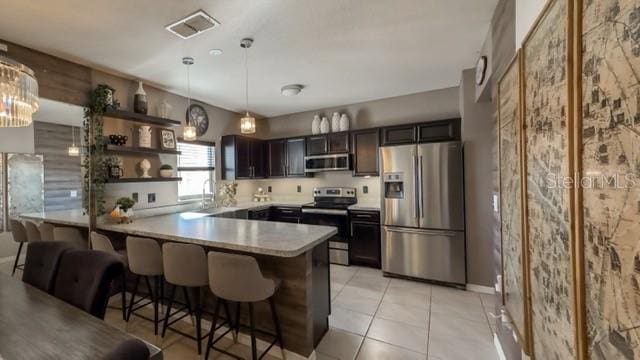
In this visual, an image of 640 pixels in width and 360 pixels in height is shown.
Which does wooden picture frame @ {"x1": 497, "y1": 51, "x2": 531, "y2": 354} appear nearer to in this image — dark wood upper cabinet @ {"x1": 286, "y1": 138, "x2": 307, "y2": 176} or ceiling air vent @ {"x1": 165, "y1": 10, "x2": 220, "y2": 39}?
ceiling air vent @ {"x1": 165, "y1": 10, "x2": 220, "y2": 39}

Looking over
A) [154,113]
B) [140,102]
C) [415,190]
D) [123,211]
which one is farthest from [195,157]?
[415,190]

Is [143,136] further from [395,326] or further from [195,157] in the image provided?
[395,326]

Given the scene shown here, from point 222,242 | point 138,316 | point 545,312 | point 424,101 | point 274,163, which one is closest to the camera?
point 545,312

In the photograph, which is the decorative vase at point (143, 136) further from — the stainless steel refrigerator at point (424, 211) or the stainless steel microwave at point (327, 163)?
the stainless steel refrigerator at point (424, 211)

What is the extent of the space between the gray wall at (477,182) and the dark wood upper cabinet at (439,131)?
0.36 meters

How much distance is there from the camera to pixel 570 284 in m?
→ 0.90

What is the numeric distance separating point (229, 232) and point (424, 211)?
2.39 m

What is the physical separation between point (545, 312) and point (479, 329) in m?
1.55

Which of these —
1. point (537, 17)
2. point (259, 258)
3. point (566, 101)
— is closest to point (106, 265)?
point (259, 258)

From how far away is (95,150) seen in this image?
296cm

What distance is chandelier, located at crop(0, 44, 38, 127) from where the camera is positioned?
1.36 m

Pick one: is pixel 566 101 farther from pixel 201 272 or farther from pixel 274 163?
pixel 274 163

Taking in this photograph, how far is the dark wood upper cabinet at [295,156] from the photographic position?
4.84m

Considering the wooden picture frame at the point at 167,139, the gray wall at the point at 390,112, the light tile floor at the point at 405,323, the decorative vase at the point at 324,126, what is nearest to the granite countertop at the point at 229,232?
the light tile floor at the point at 405,323
